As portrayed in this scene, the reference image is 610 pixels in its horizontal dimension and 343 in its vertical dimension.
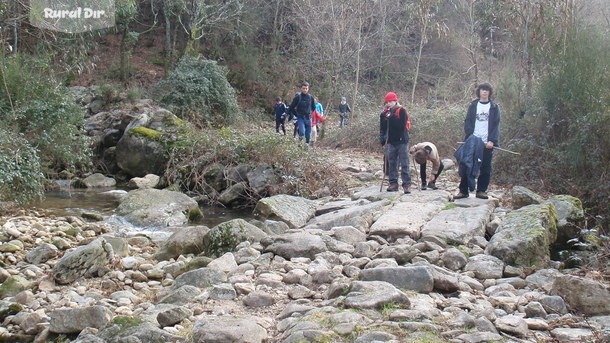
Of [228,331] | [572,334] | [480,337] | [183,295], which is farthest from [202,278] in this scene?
[572,334]

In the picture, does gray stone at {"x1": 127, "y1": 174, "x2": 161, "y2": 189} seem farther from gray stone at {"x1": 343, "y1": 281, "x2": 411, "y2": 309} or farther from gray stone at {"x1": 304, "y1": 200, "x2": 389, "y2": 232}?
gray stone at {"x1": 343, "y1": 281, "x2": 411, "y2": 309}

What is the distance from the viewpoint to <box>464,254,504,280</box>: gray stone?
5789 mm

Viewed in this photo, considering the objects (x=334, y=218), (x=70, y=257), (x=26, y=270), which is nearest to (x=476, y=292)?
(x=334, y=218)

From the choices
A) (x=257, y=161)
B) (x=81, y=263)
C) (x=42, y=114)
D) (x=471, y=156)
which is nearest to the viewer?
(x=81, y=263)

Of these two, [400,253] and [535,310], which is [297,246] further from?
[535,310]

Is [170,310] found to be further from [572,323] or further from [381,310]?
[572,323]

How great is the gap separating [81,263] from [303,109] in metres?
8.89

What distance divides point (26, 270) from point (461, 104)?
14811 mm

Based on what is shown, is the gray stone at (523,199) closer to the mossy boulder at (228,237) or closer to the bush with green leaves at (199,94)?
the mossy boulder at (228,237)

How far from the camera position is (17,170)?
1003 centimetres

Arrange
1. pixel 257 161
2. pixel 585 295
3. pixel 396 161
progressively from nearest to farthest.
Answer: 1. pixel 585 295
2. pixel 396 161
3. pixel 257 161

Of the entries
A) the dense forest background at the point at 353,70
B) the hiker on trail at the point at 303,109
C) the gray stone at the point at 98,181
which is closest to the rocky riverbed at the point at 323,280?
the dense forest background at the point at 353,70

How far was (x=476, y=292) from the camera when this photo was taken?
5.27 meters

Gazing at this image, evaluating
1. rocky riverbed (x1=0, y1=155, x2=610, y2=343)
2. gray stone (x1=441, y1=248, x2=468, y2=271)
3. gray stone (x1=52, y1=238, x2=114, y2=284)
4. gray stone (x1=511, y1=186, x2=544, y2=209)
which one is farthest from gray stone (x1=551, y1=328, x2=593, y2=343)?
gray stone (x1=52, y1=238, x2=114, y2=284)
